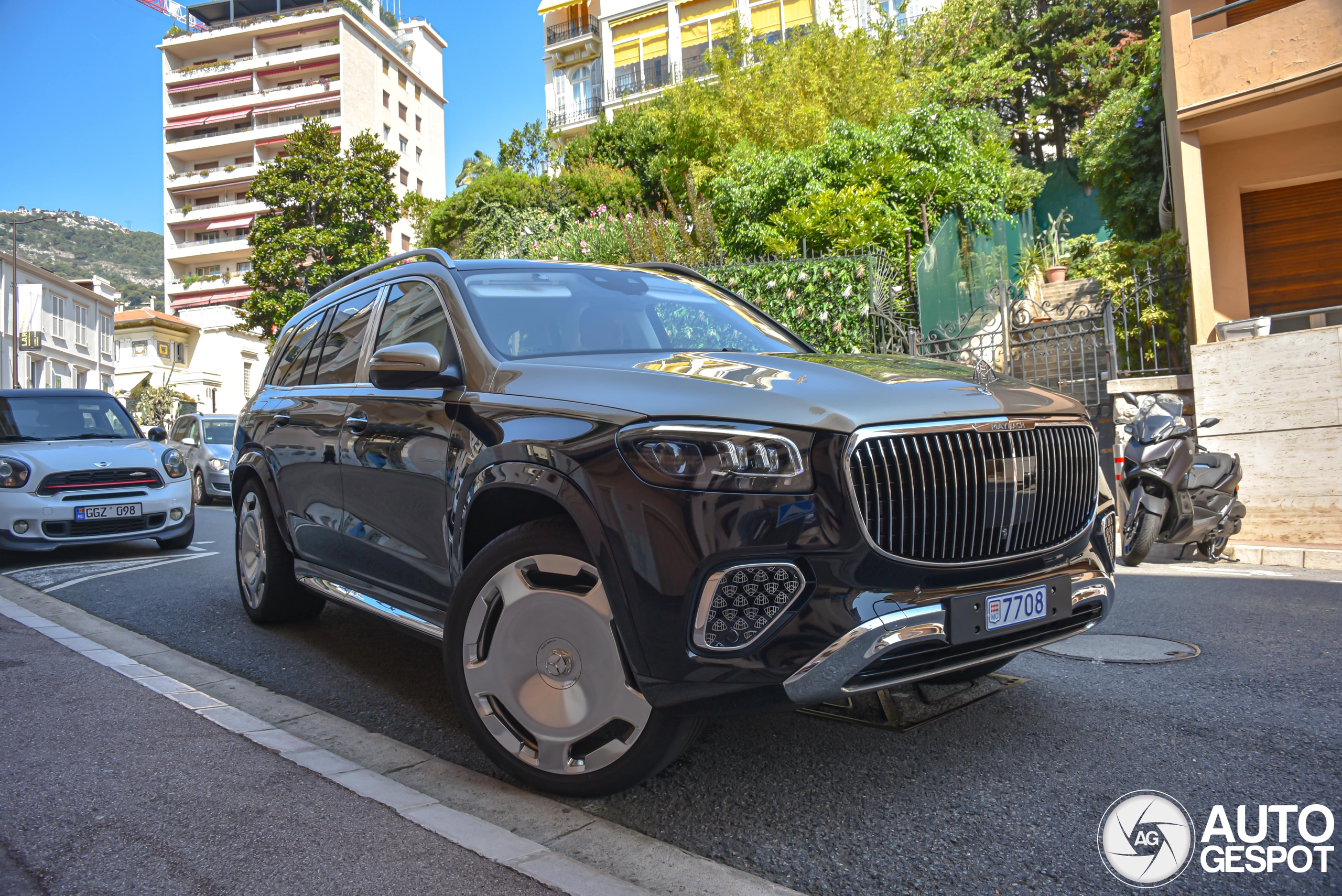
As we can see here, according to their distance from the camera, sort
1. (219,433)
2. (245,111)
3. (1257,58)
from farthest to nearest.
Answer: (245,111), (219,433), (1257,58)

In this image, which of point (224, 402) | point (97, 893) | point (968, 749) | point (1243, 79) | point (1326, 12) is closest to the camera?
point (97, 893)

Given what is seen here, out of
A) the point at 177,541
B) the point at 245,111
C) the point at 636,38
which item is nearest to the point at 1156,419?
the point at 177,541

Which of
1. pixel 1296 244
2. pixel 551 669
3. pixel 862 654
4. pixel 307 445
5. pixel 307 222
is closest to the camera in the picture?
pixel 862 654

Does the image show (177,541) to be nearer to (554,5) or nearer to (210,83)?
(554,5)

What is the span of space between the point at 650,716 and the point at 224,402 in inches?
2325

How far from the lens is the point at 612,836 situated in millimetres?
2445

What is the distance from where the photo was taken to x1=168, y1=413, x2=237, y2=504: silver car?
619 inches

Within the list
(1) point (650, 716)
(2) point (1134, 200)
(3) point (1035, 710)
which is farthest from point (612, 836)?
(2) point (1134, 200)

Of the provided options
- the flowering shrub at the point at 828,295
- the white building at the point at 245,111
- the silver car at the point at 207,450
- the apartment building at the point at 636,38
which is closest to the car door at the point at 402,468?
the flowering shrub at the point at 828,295

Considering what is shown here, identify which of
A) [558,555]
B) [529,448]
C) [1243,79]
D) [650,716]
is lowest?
[650,716]

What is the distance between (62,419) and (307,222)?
93.1 feet

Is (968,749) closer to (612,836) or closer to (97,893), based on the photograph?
(612,836)

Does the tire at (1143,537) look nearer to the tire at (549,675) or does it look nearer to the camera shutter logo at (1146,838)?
the camera shutter logo at (1146,838)

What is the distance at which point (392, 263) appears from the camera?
4.27 meters
